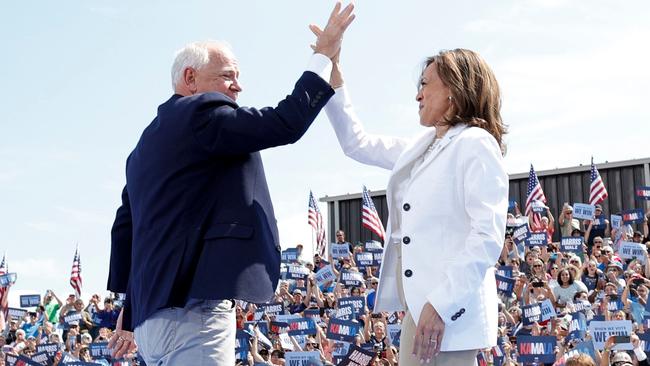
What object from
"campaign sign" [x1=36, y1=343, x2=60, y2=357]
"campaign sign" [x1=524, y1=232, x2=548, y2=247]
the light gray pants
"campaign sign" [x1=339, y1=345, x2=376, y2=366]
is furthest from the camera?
"campaign sign" [x1=524, y1=232, x2=548, y2=247]

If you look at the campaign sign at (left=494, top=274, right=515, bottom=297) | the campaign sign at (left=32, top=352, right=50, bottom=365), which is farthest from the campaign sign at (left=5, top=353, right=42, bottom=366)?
the campaign sign at (left=494, top=274, right=515, bottom=297)

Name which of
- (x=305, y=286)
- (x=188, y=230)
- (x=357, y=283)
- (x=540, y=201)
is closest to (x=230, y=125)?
(x=188, y=230)

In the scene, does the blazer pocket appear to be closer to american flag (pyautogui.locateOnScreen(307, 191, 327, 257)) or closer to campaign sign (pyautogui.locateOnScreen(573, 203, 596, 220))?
campaign sign (pyautogui.locateOnScreen(573, 203, 596, 220))

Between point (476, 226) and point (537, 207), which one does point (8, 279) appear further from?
point (476, 226)

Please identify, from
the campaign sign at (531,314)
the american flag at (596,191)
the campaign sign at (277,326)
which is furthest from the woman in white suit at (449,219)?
the american flag at (596,191)

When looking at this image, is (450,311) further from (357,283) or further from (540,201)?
(540,201)

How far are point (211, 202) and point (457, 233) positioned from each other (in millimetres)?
775

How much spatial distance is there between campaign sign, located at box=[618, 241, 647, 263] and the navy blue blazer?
13.3 metres

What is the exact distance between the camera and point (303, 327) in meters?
13.7

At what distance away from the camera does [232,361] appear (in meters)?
3.04

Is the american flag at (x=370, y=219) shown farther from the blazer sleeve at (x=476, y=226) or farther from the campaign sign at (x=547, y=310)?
the blazer sleeve at (x=476, y=226)

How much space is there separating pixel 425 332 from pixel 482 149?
56cm

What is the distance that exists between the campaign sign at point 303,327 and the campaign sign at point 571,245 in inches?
193

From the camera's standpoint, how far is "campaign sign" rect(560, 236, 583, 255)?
53.3 ft
